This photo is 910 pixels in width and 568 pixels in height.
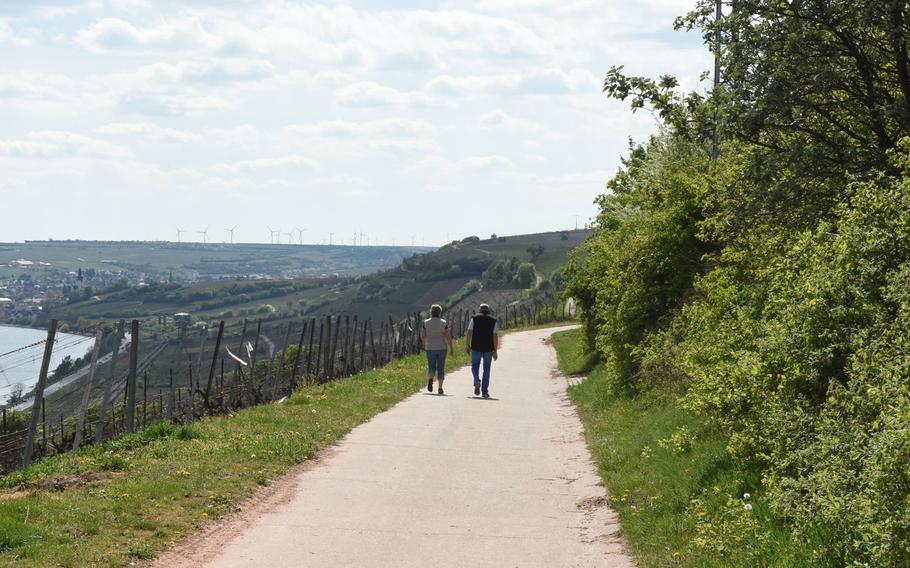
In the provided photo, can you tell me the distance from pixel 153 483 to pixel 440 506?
292cm

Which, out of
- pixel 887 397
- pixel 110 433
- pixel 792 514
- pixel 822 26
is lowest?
pixel 110 433

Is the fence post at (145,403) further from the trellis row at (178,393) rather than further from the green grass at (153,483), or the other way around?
the green grass at (153,483)

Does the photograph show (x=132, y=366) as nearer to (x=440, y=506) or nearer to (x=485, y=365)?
(x=440, y=506)

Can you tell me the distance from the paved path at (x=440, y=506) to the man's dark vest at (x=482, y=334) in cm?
423

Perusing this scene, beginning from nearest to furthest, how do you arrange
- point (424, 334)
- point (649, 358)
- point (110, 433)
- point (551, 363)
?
point (649, 358) → point (110, 433) → point (424, 334) → point (551, 363)

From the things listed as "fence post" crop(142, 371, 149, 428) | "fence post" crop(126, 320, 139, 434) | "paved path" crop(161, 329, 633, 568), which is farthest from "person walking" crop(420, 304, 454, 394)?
"fence post" crop(126, 320, 139, 434)

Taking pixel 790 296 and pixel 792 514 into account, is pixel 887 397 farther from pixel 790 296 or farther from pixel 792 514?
pixel 790 296

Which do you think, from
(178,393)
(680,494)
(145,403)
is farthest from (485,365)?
(680,494)

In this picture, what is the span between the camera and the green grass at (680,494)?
805cm

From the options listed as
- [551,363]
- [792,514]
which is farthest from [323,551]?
[551,363]

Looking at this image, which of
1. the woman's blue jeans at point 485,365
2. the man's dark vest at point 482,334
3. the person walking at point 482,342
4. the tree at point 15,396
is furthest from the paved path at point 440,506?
the tree at point 15,396

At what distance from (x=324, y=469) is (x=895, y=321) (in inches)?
305

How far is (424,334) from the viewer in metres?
23.8

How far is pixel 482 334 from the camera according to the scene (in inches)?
926
